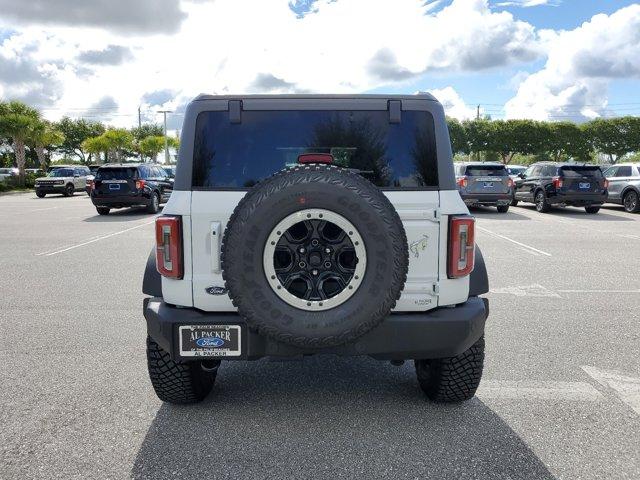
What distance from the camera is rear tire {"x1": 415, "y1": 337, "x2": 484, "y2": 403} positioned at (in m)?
3.33

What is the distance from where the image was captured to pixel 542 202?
56.9 feet

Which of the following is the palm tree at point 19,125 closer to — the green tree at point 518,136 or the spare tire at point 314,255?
the spare tire at point 314,255

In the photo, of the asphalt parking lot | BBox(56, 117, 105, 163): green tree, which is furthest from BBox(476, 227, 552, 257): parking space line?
BBox(56, 117, 105, 163): green tree

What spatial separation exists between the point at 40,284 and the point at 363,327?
6.00 metres

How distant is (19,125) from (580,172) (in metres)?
34.5

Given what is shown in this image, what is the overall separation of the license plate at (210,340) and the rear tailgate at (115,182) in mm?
15002

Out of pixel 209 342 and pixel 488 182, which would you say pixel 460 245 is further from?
pixel 488 182

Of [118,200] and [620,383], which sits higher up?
[118,200]

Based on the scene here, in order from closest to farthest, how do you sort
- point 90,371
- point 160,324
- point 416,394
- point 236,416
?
point 160,324 < point 236,416 < point 416,394 < point 90,371

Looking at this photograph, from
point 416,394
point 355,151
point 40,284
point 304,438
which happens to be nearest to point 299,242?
point 355,151

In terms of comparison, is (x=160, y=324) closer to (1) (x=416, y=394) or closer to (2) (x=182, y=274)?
(2) (x=182, y=274)

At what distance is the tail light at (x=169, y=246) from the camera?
116 inches

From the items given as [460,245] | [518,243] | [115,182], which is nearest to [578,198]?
[518,243]

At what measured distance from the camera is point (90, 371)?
406cm
